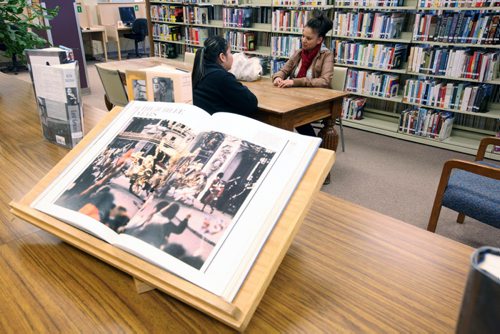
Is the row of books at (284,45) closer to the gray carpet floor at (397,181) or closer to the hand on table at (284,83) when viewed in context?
the gray carpet floor at (397,181)

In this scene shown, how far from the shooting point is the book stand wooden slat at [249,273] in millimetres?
444

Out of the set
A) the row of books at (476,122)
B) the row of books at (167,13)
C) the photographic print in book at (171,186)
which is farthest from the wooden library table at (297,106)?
the row of books at (167,13)

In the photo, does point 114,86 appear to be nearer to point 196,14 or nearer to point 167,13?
point 196,14

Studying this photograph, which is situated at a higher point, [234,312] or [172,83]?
[172,83]

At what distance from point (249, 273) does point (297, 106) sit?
2001 mm

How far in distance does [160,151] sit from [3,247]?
32cm

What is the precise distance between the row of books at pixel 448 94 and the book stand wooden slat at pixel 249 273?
352 centimetres

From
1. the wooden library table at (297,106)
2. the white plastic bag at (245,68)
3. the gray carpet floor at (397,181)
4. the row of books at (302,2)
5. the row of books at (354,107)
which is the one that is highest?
the row of books at (302,2)

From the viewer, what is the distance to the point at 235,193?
54 cm

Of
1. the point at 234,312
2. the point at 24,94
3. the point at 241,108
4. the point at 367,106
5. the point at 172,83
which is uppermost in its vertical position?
the point at 172,83

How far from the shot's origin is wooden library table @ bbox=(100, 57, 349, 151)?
234 cm

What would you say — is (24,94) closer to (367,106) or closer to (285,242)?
(285,242)

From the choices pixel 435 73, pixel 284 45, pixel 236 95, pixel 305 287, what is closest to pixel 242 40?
pixel 284 45

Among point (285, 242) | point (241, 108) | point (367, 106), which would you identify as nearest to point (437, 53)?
point (367, 106)
